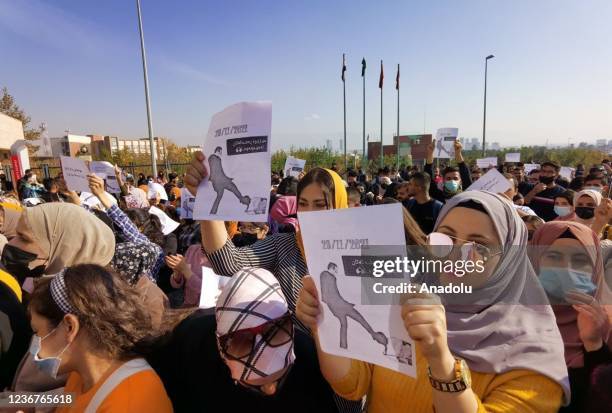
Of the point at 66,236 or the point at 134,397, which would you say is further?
the point at 66,236

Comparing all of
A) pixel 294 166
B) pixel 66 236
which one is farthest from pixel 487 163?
pixel 66 236

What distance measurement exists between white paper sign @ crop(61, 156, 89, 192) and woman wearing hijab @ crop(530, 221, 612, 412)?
4.38 metres

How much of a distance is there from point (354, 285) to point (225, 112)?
1.03 m

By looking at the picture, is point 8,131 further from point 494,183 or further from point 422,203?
point 494,183

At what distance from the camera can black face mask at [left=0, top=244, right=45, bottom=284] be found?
218 centimetres

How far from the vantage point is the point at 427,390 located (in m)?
1.16

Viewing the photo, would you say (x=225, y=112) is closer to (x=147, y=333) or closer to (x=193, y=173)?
(x=193, y=173)

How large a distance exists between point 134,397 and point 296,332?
637 mm

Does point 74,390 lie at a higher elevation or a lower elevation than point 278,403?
lower

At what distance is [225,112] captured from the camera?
1.61 meters

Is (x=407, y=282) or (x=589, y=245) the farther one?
(x=589, y=245)

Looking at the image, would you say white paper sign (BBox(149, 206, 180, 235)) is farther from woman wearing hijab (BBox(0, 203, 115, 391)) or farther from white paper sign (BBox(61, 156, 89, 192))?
woman wearing hijab (BBox(0, 203, 115, 391))

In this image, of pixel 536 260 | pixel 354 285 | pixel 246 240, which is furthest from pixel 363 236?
pixel 246 240

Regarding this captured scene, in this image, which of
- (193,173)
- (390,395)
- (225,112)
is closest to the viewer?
(390,395)
